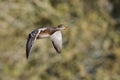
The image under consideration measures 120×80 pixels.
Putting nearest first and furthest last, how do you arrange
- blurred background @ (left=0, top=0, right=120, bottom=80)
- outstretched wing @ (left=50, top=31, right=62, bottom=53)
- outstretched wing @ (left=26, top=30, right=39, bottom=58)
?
outstretched wing @ (left=26, top=30, right=39, bottom=58)
outstretched wing @ (left=50, top=31, right=62, bottom=53)
blurred background @ (left=0, top=0, right=120, bottom=80)

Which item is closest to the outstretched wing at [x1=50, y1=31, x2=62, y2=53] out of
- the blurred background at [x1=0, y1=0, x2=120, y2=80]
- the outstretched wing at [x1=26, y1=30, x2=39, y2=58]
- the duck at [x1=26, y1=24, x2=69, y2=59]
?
the duck at [x1=26, y1=24, x2=69, y2=59]

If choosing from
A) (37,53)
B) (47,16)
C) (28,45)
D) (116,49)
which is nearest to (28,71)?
(37,53)

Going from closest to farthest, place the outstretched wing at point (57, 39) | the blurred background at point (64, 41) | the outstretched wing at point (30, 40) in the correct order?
the outstretched wing at point (30, 40) → the outstretched wing at point (57, 39) → the blurred background at point (64, 41)

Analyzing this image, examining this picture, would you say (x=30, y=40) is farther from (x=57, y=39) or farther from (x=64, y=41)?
(x=64, y=41)

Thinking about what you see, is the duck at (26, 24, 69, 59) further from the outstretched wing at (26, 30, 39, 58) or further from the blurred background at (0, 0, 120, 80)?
the blurred background at (0, 0, 120, 80)

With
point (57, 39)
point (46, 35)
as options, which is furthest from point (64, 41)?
point (46, 35)

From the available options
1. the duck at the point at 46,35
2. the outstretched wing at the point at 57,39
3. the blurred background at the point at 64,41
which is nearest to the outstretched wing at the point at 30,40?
the duck at the point at 46,35

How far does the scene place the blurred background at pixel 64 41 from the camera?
23.2ft

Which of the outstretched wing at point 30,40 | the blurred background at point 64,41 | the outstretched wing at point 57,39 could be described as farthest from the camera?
the blurred background at point 64,41

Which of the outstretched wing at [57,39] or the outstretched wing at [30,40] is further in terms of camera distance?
the outstretched wing at [57,39]

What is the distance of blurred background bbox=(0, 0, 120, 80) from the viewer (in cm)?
707

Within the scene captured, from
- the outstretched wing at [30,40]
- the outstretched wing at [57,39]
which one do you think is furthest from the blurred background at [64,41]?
the outstretched wing at [30,40]

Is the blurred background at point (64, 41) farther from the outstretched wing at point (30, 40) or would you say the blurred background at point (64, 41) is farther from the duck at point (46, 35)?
the outstretched wing at point (30, 40)

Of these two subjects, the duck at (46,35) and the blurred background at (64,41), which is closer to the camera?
the duck at (46,35)
